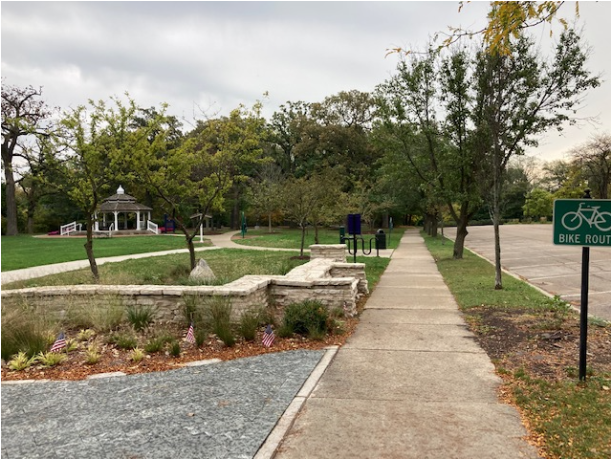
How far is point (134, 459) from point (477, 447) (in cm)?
245

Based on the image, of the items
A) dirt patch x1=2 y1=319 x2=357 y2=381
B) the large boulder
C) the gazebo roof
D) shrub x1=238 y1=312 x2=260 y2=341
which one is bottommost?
dirt patch x1=2 y1=319 x2=357 y2=381

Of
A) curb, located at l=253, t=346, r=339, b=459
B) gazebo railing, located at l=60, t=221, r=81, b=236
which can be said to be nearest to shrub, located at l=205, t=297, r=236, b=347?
curb, located at l=253, t=346, r=339, b=459

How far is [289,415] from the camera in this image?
3.85 metres

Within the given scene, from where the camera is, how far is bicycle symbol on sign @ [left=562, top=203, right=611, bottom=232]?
4441mm

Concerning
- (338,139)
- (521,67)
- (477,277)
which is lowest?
(477,277)

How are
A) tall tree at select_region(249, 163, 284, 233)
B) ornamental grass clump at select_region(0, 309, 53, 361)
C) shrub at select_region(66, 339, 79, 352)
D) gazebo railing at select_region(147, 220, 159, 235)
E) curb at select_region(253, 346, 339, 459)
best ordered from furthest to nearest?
gazebo railing at select_region(147, 220, 159, 235), tall tree at select_region(249, 163, 284, 233), shrub at select_region(66, 339, 79, 352), ornamental grass clump at select_region(0, 309, 53, 361), curb at select_region(253, 346, 339, 459)

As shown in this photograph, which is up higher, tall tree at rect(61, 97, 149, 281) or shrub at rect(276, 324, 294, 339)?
tall tree at rect(61, 97, 149, 281)

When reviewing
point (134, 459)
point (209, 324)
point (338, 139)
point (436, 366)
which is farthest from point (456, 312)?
point (338, 139)

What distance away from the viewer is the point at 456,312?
8102 millimetres

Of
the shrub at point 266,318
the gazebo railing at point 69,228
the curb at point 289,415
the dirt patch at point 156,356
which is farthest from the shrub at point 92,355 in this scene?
the gazebo railing at point 69,228

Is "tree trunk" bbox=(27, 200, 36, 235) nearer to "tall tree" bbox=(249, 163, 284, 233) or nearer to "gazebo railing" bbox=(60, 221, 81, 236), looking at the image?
"gazebo railing" bbox=(60, 221, 81, 236)

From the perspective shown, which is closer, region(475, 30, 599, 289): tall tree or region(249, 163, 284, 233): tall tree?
region(475, 30, 599, 289): tall tree

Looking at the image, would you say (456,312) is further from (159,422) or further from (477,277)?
(159,422)

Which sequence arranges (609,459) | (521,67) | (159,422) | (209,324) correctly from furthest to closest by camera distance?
(521,67), (209,324), (159,422), (609,459)
